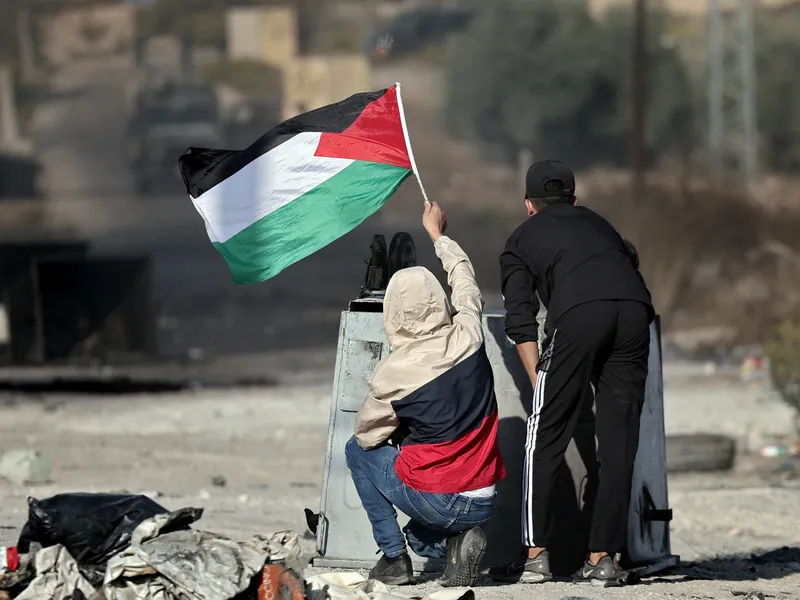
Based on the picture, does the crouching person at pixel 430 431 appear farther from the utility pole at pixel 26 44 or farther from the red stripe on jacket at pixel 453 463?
the utility pole at pixel 26 44

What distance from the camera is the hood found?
5379 mm

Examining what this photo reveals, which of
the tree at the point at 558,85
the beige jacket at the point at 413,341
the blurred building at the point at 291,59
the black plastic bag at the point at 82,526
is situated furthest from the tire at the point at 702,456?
the blurred building at the point at 291,59

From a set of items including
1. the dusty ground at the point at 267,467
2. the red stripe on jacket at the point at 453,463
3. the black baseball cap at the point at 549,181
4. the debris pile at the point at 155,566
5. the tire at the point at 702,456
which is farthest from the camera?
the tire at the point at 702,456

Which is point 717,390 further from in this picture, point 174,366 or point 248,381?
point 174,366

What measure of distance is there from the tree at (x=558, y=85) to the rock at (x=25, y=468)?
37091 mm

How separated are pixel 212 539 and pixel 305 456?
19.2 ft

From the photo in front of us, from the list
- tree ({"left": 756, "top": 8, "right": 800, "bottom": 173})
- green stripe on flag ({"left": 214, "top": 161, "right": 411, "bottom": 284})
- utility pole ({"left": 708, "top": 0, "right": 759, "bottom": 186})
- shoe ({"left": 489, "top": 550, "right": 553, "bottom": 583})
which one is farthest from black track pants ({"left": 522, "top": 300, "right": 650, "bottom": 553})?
tree ({"left": 756, "top": 8, "right": 800, "bottom": 173})

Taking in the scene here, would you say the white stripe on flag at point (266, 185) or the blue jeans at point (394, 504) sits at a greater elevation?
the white stripe on flag at point (266, 185)

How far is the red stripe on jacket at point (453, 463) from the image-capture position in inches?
217

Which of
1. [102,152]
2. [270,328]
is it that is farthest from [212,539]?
[102,152]

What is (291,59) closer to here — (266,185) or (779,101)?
(779,101)

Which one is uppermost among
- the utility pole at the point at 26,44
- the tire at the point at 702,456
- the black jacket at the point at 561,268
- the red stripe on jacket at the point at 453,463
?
the utility pole at the point at 26,44

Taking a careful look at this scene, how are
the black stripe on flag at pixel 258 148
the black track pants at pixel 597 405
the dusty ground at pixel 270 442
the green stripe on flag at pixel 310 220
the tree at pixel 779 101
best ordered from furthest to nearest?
1. the tree at pixel 779 101
2. the dusty ground at pixel 270 442
3. the black stripe on flag at pixel 258 148
4. the green stripe on flag at pixel 310 220
5. the black track pants at pixel 597 405

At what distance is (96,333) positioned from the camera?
16.8m
